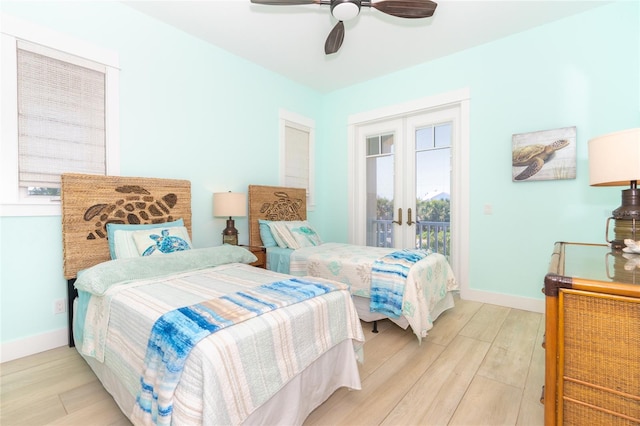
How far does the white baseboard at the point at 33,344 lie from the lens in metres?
2.07

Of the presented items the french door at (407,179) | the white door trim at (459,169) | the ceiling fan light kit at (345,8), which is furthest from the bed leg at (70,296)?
the white door trim at (459,169)

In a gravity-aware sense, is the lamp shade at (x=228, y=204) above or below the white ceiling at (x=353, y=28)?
below

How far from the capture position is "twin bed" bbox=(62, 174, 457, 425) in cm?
110

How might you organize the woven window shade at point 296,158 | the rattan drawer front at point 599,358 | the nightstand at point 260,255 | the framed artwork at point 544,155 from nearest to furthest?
the rattan drawer front at point 599,358, the framed artwork at point 544,155, the nightstand at point 260,255, the woven window shade at point 296,158

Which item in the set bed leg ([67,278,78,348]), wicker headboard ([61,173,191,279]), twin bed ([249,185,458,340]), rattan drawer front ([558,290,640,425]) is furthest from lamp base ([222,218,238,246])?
rattan drawer front ([558,290,640,425])

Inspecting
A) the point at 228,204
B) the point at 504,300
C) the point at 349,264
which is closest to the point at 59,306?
the point at 228,204

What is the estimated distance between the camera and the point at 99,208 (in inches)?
93.8

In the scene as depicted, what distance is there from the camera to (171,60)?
9.64 feet

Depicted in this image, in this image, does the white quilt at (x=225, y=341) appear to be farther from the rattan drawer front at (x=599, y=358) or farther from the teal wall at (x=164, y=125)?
the rattan drawer front at (x=599, y=358)

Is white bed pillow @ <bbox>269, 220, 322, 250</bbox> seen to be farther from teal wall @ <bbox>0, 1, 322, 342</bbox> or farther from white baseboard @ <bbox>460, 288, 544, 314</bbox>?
white baseboard @ <bbox>460, 288, 544, 314</bbox>

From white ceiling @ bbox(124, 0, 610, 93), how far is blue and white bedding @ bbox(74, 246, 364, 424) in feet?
7.71

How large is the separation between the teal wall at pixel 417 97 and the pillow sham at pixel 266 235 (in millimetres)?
244

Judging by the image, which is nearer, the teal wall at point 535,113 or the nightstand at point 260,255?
the teal wall at point 535,113

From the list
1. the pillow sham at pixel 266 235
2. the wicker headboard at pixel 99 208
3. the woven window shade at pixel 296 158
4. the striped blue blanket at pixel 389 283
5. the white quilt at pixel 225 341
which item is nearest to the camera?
the white quilt at pixel 225 341
